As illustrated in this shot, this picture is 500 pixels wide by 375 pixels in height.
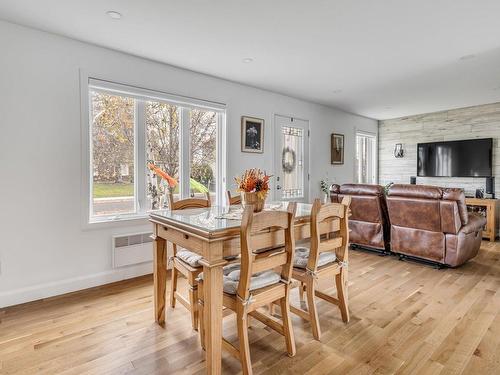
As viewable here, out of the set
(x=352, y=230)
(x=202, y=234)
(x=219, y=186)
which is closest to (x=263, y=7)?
(x=202, y=234)

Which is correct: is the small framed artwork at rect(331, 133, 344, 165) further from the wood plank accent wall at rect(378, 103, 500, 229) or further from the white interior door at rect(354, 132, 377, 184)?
the wood plank accent wall at rect(378, 103, 500, 229)

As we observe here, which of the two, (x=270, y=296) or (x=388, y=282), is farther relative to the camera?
(x=388, y=282)

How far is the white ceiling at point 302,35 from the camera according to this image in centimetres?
233

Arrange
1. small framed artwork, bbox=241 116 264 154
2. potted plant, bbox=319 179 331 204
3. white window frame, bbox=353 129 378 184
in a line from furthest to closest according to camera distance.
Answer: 1. white window frame, bbox=353 129 378 184
2. potted plant, bbox=319 179 331 204
3. small framed artwork, bbox=241 116 264 154

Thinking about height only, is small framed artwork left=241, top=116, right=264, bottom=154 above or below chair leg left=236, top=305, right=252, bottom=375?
above

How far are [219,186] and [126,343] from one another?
7.94 ft

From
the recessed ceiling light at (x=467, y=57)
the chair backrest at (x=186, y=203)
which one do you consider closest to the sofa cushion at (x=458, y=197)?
the recessed ceiling light at (x=467, y=57)

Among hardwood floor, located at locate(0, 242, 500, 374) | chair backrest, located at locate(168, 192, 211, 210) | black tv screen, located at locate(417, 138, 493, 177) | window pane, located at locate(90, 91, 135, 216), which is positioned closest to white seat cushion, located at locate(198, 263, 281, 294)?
hardwood floor, located at locate(0, 242, 500, 374)

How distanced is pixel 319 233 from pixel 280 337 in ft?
2.62

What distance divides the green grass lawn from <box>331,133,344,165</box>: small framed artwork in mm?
3929

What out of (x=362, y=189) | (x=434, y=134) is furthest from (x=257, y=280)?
(x=434, y=134)

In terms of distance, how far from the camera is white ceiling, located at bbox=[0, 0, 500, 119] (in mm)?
2332

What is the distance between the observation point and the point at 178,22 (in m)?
2.57

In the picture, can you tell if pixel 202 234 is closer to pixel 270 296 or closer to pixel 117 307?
pixel 270 296
